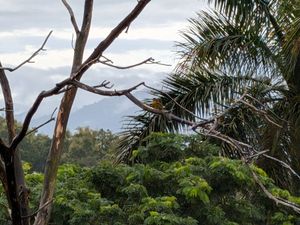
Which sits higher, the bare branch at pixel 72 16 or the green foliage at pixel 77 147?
the green foliage at pixel 77 147

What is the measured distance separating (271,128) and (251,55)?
95cm

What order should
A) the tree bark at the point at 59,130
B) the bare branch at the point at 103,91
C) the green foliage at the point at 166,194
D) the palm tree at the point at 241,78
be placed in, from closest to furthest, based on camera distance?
the bare branch at the point at 103,91 → the tree bark at the point at 59,130 → the green foliage at the point at 166,194 → the palm tree at the point at 241,78

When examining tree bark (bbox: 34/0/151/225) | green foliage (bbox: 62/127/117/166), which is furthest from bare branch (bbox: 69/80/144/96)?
green foliage (bbox: 62/127/117/166)

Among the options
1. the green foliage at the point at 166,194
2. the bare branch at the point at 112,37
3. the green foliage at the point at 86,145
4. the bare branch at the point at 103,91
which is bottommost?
the green foliage at the point at 166,194

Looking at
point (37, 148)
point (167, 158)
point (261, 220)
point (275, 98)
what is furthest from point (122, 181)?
point (37, 148)

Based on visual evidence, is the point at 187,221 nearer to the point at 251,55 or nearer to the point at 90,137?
the point at 251,55

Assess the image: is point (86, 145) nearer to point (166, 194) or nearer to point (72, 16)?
point (166, 194)

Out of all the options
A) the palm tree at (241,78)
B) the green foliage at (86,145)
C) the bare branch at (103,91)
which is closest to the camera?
the bare branch at (103,91)

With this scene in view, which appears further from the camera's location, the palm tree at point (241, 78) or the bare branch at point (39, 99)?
the palm tree at point (241, 78)

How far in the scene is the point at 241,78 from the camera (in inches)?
292

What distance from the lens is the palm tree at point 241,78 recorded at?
707 cm

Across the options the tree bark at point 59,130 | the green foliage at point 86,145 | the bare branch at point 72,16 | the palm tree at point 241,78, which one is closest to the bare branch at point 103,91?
the tree bark at point 59,130

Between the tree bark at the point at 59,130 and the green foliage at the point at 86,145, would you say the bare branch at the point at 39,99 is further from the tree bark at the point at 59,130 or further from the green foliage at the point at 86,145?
the green foliage at the point at 86,145

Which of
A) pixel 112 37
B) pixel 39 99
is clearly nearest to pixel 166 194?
pixel 112 37
